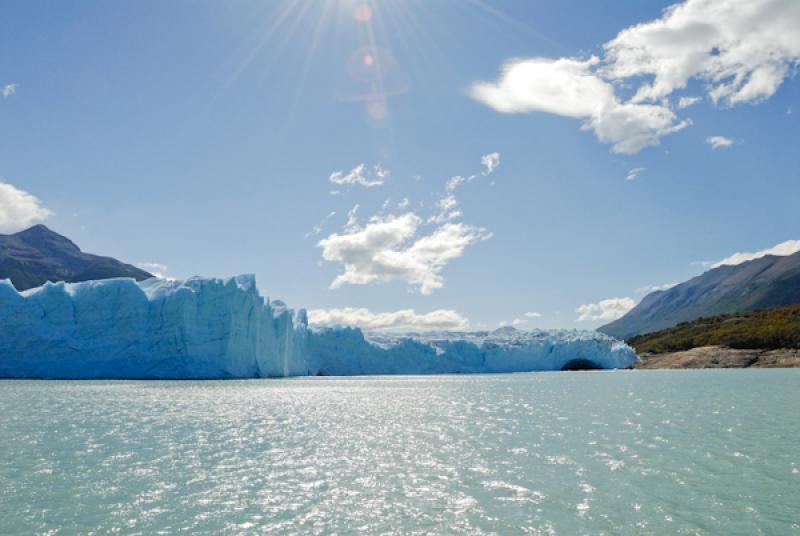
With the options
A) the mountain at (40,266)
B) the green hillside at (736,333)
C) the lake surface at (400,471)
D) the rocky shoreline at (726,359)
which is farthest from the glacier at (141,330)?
the mountain at (40,266)

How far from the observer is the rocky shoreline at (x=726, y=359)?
79250 mm

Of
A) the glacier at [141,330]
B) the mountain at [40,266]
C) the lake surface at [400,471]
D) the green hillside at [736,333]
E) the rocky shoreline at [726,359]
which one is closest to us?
the lake surface at [400,471]

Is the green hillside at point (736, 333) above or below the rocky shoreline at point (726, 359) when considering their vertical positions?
above

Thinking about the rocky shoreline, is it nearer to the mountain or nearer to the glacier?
the glacier

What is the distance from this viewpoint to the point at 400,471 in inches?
539

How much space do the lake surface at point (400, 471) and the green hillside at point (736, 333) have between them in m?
68.9

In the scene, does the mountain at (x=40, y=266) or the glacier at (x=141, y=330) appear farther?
the mountain at (x=40, y=266)

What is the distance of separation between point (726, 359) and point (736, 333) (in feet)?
38.1

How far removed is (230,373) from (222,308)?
6.62 meters

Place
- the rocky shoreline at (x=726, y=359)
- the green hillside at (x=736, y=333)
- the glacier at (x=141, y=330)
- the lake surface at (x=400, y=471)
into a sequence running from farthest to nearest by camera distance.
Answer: the green hillside at (x=736, y=333) < the rocky shoreline at (x=726, y=359) < the glacier at (x=141, y=330) < the lake surface at (x=400, y=471)

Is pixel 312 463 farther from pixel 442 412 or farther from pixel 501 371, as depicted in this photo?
pixel 501 371

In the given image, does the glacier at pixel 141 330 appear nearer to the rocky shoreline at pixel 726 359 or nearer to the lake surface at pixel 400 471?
the lake surface at pixel 400 471

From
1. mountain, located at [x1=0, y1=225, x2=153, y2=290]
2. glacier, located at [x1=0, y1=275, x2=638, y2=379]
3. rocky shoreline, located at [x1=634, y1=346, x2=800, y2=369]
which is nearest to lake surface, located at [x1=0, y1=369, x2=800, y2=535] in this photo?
glacier, located at [x1=0, y1=275, x2=638, y2=379]

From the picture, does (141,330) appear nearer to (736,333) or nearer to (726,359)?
(726,359)
